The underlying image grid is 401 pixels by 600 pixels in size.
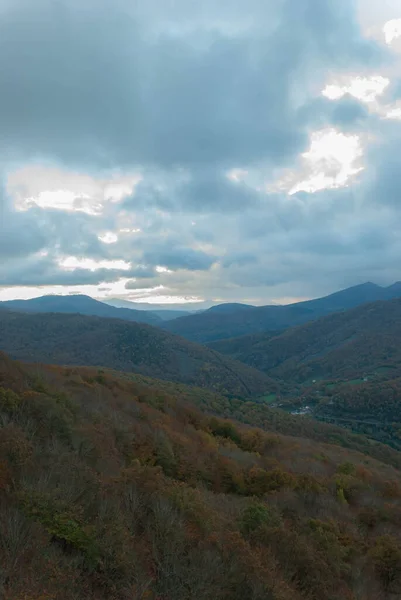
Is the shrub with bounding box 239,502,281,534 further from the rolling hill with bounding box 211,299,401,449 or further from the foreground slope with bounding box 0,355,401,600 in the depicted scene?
the rolling hill with bounding box 211,299,401,449

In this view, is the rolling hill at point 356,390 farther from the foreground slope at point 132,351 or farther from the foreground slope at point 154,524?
the foreground slope at point 154,524

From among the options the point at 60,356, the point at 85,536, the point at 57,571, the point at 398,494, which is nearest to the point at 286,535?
the point at 85,536

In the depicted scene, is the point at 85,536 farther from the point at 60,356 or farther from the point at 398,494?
the point at 60,356

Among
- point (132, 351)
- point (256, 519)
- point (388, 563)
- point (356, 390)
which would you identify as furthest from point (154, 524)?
point (132, 351)

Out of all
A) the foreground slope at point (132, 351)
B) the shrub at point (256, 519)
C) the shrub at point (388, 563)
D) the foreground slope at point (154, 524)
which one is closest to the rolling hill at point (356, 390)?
the foreground slope at point (132, 351)

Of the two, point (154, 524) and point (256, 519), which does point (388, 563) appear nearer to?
point (256, 519)

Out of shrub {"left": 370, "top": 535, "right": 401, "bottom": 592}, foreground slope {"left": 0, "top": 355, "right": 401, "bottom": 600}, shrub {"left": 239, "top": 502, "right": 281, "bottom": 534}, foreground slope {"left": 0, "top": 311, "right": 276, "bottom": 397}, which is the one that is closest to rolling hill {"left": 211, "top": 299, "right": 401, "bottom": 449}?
foreground slope {"left": 0, "top": 311, "right": 276, "bottom": 397}
